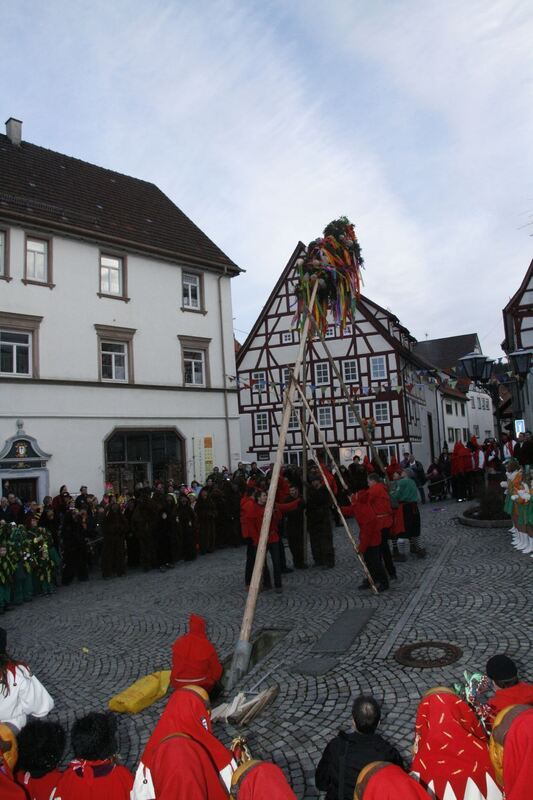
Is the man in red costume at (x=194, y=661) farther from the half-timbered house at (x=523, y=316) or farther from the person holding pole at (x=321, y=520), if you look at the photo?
the half-timbered house at (x=523, y=316)

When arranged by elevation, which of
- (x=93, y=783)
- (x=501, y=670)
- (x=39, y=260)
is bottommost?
(x=93, y=783)

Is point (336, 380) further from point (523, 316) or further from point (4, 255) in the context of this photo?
point (4, 255)

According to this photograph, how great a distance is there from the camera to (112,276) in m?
22.1

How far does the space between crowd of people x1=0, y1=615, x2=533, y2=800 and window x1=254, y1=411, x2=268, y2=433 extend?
31694 millimetres

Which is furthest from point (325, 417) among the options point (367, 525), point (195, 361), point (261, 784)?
point (261, 784)

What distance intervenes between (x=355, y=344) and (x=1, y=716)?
30.7 m

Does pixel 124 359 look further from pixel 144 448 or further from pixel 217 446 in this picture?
pixel 217 446

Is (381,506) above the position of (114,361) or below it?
below

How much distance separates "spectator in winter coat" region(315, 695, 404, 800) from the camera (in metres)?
3.16

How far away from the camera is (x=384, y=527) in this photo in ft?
30.1

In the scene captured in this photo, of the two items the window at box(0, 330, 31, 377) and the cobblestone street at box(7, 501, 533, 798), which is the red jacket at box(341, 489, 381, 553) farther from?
the window at box(0, 330, 31, 377)

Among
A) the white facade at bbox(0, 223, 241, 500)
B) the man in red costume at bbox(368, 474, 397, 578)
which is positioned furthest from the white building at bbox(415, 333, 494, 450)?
the man in red costume at bbox(368, 474, 397, 578)

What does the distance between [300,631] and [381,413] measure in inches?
1044

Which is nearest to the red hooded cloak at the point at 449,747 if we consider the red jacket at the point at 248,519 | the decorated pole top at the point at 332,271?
the red jacket at the point at 248,519
